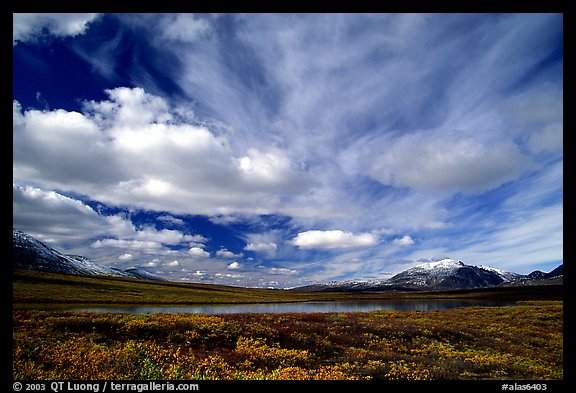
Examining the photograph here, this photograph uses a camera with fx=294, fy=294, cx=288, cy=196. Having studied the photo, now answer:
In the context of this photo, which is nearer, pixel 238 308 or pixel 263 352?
pixel 263 352

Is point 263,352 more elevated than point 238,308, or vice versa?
point 263,352

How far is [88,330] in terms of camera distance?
18.8 meters

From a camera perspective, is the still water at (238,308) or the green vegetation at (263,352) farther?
the still water at (238,308)

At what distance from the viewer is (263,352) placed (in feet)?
54.2

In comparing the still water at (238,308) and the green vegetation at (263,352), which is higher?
the green vegetation at (263,352)

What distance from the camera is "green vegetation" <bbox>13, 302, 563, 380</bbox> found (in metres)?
11.8

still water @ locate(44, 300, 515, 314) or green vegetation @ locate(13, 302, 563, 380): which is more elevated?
green vegetation @ locate(13, 302, 563, 380)

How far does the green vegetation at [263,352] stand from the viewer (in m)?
11.8

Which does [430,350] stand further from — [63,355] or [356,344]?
[63,355]

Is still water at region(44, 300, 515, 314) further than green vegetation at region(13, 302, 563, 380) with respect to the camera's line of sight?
Yes
